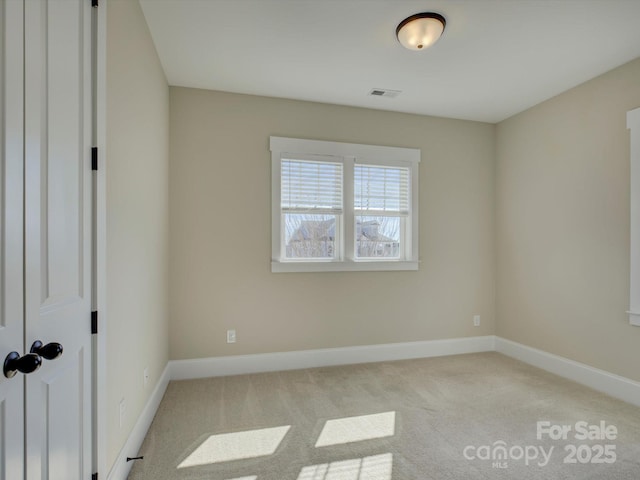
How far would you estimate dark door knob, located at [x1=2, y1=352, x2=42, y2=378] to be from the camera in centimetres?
95

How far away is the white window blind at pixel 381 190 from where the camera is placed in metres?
3.86

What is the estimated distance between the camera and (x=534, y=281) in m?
3.78

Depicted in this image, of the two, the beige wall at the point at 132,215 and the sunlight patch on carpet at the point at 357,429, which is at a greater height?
the beige wall at the point at 132,215

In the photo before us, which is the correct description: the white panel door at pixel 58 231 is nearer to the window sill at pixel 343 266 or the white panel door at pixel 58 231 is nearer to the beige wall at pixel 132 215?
the beige wall at pixel 132 215

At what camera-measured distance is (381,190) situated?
155 inches

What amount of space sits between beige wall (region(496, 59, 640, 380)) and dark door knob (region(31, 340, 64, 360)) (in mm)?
3935

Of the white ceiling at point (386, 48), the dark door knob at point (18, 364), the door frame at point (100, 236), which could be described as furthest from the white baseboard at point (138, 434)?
the white ceiling at point (386, 48)

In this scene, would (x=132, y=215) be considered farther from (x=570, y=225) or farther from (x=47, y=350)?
(x=570, y=225)

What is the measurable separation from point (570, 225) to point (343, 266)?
2324 mm

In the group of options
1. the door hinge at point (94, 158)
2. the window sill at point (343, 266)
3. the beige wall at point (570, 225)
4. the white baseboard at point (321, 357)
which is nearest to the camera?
the door hinge at point (94, 158)

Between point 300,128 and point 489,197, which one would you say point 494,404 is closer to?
point 489,197

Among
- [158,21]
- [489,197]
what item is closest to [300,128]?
[158,21]

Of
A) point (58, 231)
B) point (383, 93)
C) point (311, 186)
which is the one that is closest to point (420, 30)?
point (383, 93)

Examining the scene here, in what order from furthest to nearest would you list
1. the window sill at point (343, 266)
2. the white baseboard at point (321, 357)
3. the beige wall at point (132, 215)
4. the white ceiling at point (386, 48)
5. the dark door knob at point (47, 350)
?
the window sill at point (343, 266)
the white baseboard at point (321, 357)
the white ceiling at point (386, 48)
the beige wall at point (132, 215)
the dark door knob at point (47, 350)
